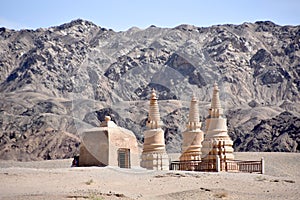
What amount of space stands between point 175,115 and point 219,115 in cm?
6930

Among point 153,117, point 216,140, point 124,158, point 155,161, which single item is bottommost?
point 155,161

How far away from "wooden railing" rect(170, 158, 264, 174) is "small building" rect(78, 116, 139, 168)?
256 cm

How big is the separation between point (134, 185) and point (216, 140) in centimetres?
1062

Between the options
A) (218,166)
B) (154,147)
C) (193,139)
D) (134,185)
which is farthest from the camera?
(193,139)

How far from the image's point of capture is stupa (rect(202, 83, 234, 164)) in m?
36.1

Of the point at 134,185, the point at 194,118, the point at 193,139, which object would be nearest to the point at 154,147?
the point at 193,139

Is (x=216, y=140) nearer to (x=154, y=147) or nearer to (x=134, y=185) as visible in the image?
(x=154, y=147)

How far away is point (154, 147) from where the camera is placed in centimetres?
3553

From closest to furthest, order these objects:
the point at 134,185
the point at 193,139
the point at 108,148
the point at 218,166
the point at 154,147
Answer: the point at 134,185 → the point at 108,148 → the point at 218,166 → the point at 154,147 → the point at 193,139

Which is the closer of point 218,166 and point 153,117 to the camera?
point 218,166

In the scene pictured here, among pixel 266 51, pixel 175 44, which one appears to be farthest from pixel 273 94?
pixel 175 44

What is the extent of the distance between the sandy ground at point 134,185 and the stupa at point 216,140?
4.38 m

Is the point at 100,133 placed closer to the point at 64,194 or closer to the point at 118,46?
the point at 64,194

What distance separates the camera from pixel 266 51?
16625 cm
